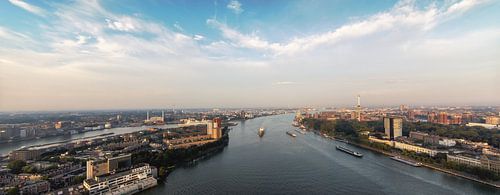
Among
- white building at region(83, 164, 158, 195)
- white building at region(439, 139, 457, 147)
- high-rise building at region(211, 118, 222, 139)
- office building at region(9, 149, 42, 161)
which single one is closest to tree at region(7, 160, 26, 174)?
office building at region(9, 149, 42, 161)

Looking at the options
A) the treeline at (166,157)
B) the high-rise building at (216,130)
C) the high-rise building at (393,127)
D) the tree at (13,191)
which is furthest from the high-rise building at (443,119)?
the tree at (13,191)

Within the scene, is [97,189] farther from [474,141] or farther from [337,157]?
[474,141]

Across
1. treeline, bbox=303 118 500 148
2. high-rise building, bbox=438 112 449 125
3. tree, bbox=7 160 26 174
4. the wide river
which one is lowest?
the wide river

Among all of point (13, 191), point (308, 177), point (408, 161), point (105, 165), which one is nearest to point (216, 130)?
point (105, 165)

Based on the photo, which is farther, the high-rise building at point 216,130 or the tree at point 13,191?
the high-rise building at point 216,130

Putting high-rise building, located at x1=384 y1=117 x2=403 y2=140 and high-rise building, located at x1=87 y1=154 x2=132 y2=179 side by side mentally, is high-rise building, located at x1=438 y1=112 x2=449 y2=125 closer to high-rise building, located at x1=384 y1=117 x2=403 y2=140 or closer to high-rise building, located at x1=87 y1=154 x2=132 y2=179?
high-rise building, located at x1=384 y1=117 x2=403 y2=140

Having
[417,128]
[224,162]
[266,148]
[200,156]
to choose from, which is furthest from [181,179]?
[417,128]

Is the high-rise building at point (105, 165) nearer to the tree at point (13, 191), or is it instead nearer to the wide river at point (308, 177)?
the tree at point (13, 191)

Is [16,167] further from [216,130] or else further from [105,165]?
[216,130]
